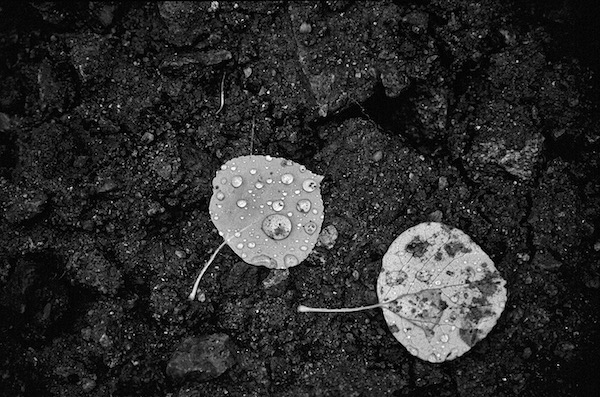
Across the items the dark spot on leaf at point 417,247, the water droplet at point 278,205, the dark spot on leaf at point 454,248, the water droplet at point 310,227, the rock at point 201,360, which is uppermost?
the water droplet at point 278,205

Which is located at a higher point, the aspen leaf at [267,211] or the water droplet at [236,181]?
the water droplet at [236,181]

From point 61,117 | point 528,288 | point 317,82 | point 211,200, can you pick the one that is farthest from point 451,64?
point 61,117

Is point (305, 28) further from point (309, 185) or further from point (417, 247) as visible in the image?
point (417, 247)

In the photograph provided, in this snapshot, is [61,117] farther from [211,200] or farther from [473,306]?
Answer: [473,306]

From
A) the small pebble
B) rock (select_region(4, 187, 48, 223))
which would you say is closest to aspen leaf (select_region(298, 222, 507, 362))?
the small pebble

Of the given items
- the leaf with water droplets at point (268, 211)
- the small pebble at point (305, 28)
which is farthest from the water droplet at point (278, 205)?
the small pebble at point (305, 28)

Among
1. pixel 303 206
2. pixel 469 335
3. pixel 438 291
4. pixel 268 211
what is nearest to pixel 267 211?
pixel 268 211

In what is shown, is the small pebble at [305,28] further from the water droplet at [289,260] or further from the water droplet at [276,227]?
the water droplet at [289,260]
